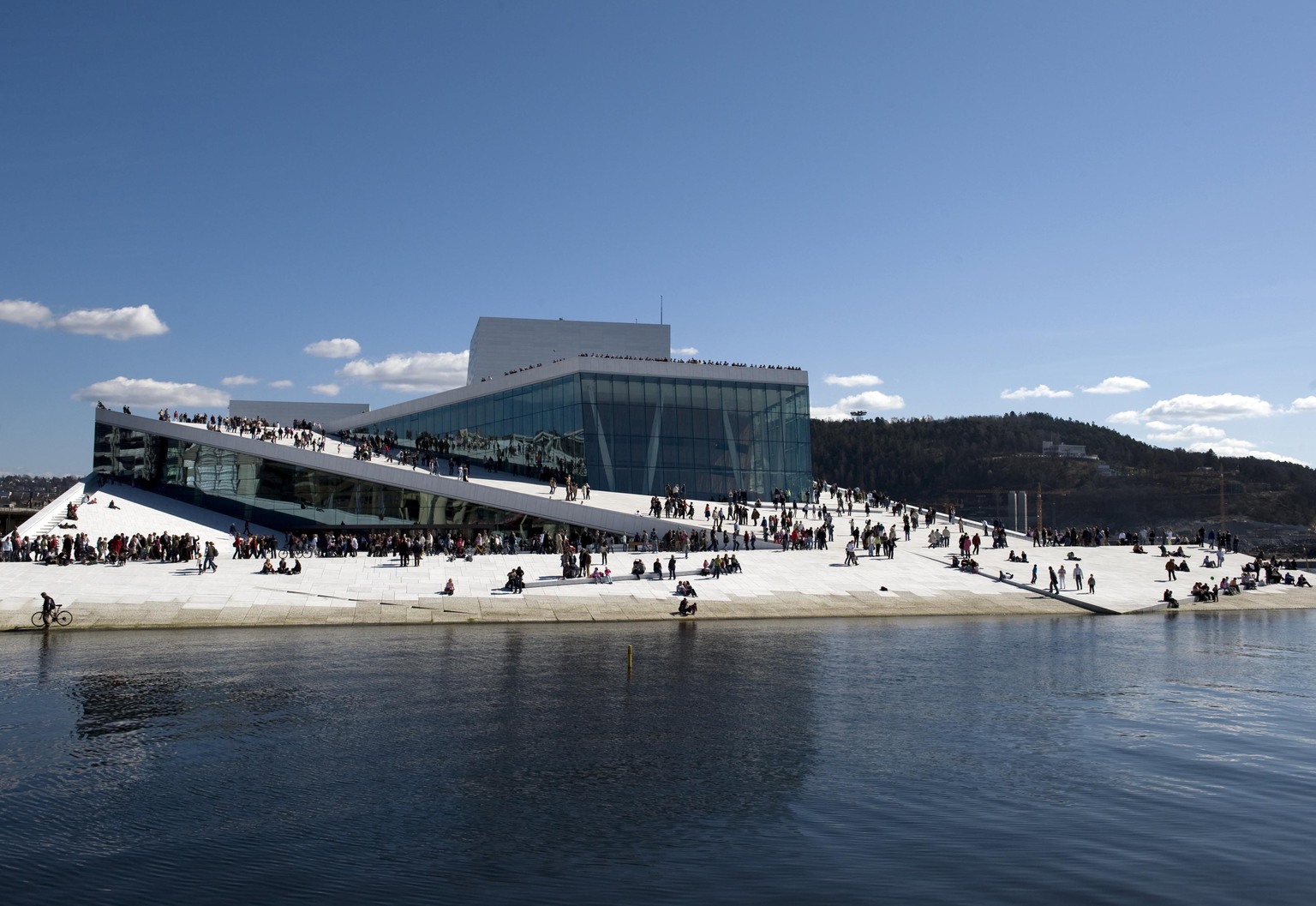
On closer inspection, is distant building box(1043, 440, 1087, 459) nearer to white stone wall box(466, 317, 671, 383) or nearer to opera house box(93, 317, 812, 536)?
white stone wall box(466, 317, 671, 383)

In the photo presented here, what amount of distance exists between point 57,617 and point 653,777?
23835 millimetres

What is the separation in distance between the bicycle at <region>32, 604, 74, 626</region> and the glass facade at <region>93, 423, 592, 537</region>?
21500 millimetres

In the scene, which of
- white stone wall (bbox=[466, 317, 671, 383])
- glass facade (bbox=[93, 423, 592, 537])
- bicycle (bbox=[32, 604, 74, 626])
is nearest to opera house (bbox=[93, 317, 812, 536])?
glass facade (bbox=[93, 423, 592, 537])

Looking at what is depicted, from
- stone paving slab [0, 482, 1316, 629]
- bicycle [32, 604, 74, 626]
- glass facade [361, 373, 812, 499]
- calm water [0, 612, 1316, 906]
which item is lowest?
calm water [0, 612, 1316, 906]

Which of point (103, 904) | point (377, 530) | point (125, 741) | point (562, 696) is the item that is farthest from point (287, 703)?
point (377, 530)

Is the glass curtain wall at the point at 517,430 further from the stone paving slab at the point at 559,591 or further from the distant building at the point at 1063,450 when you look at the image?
the distant building at the point at 1063,450

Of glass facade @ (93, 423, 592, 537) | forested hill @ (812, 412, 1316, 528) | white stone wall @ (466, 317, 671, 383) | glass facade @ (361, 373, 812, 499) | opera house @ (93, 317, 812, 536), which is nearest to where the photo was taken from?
glass facade @ (93, 423, 592, 537)

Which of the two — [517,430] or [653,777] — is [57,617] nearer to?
[653,777]

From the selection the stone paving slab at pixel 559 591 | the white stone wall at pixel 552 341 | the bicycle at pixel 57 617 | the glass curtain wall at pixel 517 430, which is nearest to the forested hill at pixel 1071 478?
the white stone wall at pixel 552 341

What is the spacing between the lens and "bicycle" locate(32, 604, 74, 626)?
30.9 meters

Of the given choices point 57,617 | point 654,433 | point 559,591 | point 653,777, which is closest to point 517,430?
point 654,433

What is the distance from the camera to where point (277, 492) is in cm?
5528

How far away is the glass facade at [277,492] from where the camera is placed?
51.8 meters

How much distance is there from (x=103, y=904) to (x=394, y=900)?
9.17ft
